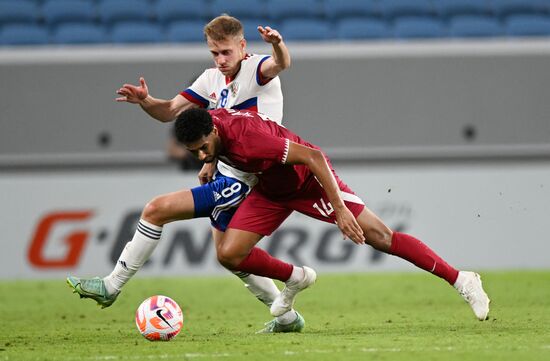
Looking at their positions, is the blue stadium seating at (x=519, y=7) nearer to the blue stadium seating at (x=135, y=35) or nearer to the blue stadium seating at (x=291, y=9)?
the blue stadium seating at (x=291, y=9)

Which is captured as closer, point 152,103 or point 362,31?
point 152,103

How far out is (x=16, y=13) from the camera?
1540 centimetres

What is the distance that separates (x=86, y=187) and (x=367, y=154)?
3.46 metres

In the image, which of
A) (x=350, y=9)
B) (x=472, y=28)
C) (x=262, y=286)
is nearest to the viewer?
(x=262, y=286)

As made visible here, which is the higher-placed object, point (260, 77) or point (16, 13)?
point (260, 77)

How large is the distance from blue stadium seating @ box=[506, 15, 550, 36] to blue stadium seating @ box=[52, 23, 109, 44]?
5.77 m

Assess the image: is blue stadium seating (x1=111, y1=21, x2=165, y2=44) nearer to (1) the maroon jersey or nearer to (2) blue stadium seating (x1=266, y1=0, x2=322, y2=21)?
(2) blue stadium seating (x1=266, y1=0, x2=322, y2=21)

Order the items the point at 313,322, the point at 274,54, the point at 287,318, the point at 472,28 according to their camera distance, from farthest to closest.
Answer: the point at 472,28 → the point at 313,322 → the point at 287,318 → the point at 274,54

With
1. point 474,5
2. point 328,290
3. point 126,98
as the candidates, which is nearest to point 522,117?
point 474,5

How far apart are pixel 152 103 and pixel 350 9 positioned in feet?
27.8

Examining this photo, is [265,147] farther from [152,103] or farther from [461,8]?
[461,8]

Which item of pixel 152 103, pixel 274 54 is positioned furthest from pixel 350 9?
pixel 274 54

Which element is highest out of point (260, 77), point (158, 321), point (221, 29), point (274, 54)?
point (221, 29)

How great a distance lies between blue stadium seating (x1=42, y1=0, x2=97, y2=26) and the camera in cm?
1538
